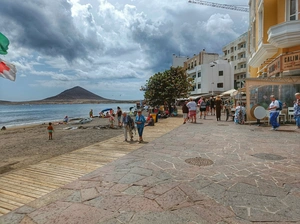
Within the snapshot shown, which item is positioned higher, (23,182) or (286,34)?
(286,34)

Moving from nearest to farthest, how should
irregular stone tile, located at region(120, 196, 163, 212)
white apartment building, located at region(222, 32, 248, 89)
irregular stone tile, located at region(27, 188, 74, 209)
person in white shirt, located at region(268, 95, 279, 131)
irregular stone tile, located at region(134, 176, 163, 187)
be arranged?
1. irregular stone tile, located at region(120, 196, 163, 212)
2. irregular stone tile, located at region(27, 188, 74, 209)
3. irregular stone tile, located at region(134, 176, 163, 187)
4. person in white shirt, located at region(268, 95, 279, 131)
5. white apartment building, located at region(222, 32, 248, 89)

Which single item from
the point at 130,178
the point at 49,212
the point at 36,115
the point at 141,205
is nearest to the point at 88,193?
the point at 49,212

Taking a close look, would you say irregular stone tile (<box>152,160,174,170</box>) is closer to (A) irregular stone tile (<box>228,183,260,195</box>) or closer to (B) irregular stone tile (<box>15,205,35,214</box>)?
(A) irregular stone tile (<box>228,183,260,195</box>)

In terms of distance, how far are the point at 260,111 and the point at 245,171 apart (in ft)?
30.5

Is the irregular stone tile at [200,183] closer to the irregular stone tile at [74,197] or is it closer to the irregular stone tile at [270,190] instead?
the irregular stone tile at [270,190]

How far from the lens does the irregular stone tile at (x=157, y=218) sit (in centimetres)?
293

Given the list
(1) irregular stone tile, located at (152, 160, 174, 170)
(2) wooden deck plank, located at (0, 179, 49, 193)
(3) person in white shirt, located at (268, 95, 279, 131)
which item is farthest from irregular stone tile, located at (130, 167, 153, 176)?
(3) person in white shirt, located at (268, 95, 279, 131)

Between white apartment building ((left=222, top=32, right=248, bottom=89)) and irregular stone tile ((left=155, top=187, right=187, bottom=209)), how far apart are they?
51.8 meters

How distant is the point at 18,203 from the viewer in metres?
3.67

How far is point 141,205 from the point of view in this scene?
339cm

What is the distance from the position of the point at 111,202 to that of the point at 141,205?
0.51 meters

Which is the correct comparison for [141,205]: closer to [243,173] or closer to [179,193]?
[179,193]

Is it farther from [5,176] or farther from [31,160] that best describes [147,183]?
[31,160]

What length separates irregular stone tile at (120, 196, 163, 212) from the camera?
10.7ft
